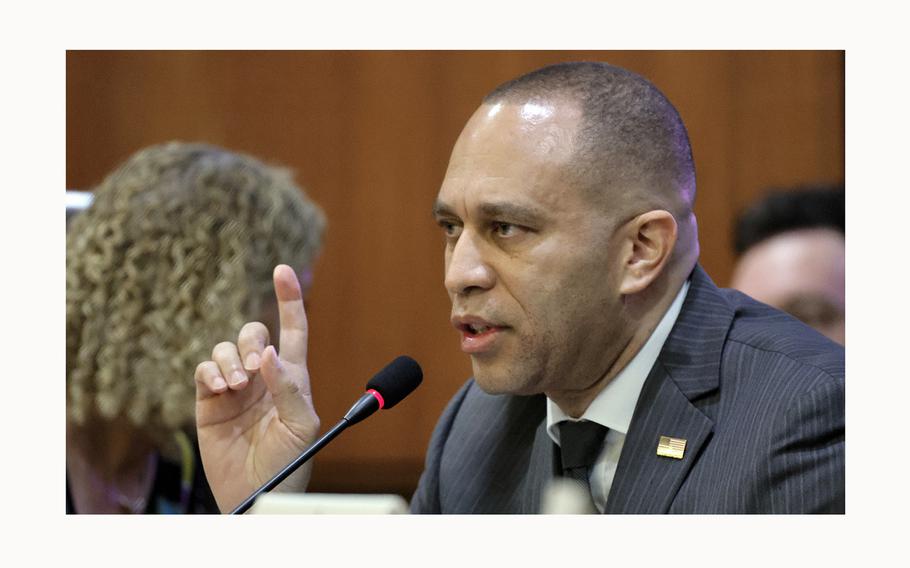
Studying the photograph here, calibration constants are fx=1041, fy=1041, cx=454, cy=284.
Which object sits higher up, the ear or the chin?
the ear

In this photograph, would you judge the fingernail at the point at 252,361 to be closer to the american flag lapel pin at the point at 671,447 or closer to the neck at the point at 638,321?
the neck at the point at 638,321

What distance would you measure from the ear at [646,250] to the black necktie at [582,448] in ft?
0.83

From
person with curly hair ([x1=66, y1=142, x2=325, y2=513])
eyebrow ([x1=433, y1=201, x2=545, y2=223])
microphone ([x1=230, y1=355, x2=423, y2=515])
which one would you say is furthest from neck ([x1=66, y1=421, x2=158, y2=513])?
eyebrow ([x1=433, y1=201, x2=545, y2=223])

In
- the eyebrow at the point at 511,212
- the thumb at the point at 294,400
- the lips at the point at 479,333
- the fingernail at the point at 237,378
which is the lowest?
the thumb at the point at 294,400

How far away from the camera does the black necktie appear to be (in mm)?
1852

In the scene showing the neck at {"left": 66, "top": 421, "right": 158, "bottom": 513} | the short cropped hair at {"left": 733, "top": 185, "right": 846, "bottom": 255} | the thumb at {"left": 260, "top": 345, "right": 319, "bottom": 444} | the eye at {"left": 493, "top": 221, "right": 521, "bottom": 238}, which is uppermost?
the short cropped hair at {"left": 733, "top": 185, "right": 846, "bottom": 255}

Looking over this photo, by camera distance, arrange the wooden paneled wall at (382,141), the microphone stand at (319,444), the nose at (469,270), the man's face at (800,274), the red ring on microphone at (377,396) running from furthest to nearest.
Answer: the man's face at (800,274) → the wooden paneled wall at (382,141) → the nose at (469,270) → the red ring on microphone at (377,396) → the microphone stand at (319,444)

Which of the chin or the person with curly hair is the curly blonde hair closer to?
the person with curly hair

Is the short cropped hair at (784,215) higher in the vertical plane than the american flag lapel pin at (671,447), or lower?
higher

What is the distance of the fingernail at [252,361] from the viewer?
1823 millimetres

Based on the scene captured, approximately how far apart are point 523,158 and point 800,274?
4.29 feet

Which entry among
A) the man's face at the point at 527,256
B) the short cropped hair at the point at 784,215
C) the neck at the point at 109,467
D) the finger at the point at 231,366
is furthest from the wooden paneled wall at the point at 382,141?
the neck at the point at 109,467

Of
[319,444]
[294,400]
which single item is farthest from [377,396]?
[294,400]

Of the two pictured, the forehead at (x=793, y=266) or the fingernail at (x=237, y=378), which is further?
the forehead at (x=793, y=266)
